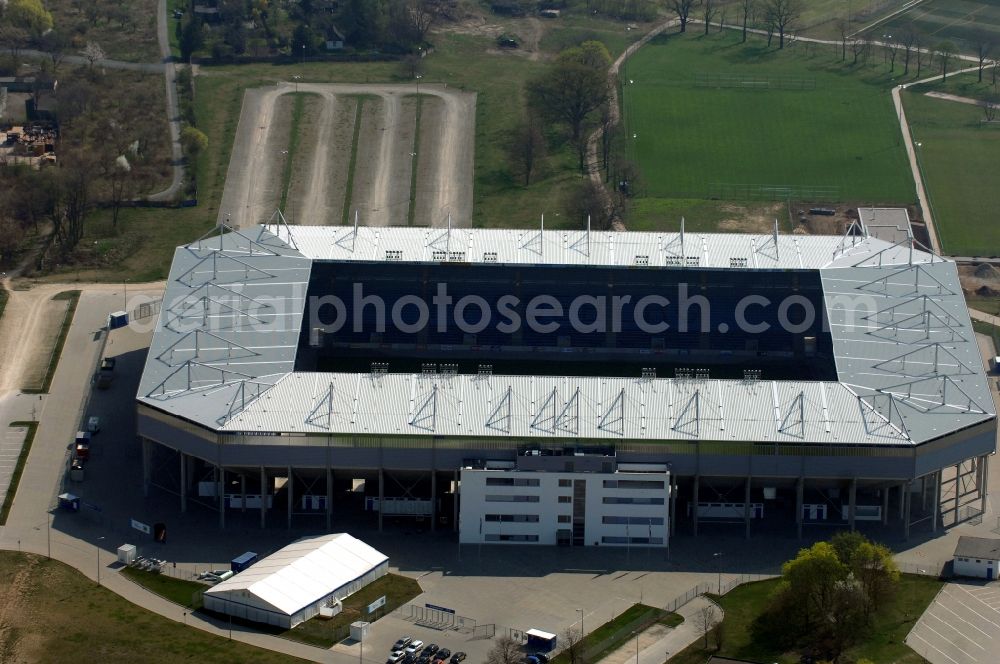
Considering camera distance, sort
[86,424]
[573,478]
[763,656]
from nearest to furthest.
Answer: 1. [763,656]
2. [573,478]
3. [86,424]

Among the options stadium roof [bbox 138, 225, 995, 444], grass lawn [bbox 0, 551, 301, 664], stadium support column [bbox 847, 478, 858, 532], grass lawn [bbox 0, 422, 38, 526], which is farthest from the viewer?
grass lawn [bbox 0, 422, 38, 526]

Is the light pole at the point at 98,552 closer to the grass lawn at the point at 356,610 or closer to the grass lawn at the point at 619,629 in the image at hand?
the grass lawn at the point at 356,610

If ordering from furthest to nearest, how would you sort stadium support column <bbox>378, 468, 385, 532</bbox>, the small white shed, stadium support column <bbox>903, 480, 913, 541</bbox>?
stadium support column <bbox>903, 480, 913, 541</bbox> → stadium support column <bbox>378, 468, 385, 532</bbox> → the small white shed

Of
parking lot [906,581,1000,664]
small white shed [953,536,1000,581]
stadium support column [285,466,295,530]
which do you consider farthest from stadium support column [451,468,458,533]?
small white shed [953,536,1000,581]

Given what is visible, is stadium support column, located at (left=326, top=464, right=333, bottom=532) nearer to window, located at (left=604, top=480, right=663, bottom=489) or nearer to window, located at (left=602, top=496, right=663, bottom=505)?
window, located at (left=602, top=496, right=663, bottom=505)

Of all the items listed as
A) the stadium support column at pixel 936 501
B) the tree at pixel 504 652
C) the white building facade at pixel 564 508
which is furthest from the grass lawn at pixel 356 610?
the stadium support column at pixel 936 501

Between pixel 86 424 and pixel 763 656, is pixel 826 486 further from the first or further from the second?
pixel 86 424

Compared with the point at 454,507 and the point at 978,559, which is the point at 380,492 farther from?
the point at 978,559

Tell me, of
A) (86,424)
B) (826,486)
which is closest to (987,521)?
(826,486)
